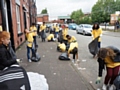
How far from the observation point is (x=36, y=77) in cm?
369

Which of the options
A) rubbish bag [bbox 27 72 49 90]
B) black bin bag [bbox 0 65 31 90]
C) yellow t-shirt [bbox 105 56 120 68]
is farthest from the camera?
yellow t-shirt [bbox 105 56 120 68]

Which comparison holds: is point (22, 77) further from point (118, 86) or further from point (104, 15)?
point (104, 15)

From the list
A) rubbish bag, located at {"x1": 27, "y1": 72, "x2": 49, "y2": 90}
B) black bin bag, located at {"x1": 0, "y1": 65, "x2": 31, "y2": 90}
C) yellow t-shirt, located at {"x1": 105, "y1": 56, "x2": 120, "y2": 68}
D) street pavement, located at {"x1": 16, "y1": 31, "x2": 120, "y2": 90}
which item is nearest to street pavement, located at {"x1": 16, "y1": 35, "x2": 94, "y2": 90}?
street pavement, located at {"x1": 16, "y1": 31, "x2": 120, "y2": 90}

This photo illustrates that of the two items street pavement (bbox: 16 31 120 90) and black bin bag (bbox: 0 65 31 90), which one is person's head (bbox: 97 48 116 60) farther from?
black bin bag (bbox: 0 65 31 90)

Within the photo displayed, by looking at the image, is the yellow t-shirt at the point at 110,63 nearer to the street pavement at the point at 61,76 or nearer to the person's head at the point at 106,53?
the person's head at the point at 106,53

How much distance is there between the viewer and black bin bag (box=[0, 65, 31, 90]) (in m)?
2.37

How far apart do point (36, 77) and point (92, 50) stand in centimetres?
478


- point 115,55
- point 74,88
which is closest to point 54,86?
point 74,88

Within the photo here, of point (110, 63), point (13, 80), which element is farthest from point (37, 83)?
point (110, 63)

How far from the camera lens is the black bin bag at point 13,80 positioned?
7.79ft

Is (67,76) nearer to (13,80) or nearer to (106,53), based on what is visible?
(106,53)

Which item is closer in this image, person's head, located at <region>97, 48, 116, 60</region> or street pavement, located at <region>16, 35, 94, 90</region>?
person's head, located at <region>97, 48, 116, 60</region>

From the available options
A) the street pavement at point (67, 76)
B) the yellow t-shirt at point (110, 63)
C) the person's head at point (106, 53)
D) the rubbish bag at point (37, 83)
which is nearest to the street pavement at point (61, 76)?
the street pavement at point (67, 76)

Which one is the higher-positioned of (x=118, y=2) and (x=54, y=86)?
(x=118, y=2)
